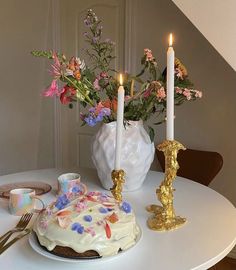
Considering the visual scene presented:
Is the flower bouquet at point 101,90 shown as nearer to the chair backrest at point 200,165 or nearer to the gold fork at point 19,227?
the gold fork at point 19,227

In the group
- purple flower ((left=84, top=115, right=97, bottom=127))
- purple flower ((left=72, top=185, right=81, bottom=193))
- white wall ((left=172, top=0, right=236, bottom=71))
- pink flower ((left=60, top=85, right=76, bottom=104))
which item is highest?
white wall ((left=172, top=0, right=236, bottom=71))

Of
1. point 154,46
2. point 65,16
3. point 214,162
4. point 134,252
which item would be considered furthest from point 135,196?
point 65,16

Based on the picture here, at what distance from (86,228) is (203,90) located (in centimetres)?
180

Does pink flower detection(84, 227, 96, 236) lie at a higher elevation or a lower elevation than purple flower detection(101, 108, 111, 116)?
lower

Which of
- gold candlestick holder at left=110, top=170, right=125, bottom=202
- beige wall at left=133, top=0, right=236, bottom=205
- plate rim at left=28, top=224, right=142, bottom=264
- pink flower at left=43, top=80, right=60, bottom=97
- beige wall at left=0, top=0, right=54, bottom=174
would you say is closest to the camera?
plate rim at left=28, top=224, right=142, bottom=264

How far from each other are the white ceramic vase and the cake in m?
0.41

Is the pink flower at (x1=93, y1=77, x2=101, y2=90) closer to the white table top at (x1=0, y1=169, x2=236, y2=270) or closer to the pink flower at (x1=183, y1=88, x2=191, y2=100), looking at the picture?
the pink flower at (x1=183, y1=88, x2=191, y2=100)

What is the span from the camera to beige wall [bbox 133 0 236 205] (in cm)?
248

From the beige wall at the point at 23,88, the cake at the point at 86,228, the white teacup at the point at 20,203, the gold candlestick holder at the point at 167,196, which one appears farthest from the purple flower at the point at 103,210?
the beige wall at the point at 23,88

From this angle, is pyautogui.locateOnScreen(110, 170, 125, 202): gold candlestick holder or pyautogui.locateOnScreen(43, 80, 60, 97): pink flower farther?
pyautogui.locateOnScreen(43, 80, 60, 97): pink flower

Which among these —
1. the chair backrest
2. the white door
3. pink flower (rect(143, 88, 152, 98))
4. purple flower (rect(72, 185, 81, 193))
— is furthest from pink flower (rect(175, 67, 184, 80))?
the white door

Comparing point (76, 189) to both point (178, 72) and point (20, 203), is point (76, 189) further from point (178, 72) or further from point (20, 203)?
point (178, 72)

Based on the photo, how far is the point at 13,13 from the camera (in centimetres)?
290

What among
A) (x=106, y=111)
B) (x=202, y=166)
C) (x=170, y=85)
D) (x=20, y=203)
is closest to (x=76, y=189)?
(x=20, y=203)
